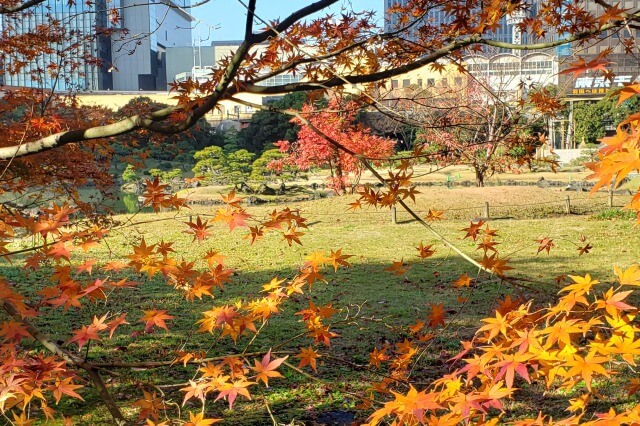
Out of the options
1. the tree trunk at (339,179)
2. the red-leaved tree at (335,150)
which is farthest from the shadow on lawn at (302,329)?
the tree trunk at (339,179)

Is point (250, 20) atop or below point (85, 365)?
atop

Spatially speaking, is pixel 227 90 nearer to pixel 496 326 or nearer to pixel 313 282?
pixel 313 282

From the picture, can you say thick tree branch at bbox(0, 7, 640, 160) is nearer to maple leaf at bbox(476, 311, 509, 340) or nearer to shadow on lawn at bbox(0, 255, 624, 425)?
shadow on lawn at bbox(0, 255, 624, 425)

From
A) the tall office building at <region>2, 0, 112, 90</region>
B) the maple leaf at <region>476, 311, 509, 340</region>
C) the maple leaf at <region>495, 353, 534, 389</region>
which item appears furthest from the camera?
the tall office building at <region>2, 0, 112, 90</region>

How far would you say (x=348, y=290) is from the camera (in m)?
7.10

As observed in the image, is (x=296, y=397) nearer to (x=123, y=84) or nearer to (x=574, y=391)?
(x=574, y=391)

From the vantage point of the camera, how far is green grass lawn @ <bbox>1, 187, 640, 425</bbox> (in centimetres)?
404

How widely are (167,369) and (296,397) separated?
3.44 feet

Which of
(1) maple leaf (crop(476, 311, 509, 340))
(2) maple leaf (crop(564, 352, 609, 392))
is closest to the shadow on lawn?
(1) maple leaf (crop(476, 311, 509, 340))

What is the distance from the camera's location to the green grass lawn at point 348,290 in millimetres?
4043

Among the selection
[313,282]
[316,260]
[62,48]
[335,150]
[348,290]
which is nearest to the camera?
[316,260]

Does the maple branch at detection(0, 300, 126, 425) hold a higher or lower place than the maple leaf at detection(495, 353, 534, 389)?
lower

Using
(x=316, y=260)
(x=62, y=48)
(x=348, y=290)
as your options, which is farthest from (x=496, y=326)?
(x=62, y=48)

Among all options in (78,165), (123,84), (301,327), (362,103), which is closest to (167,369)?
(301,327)
